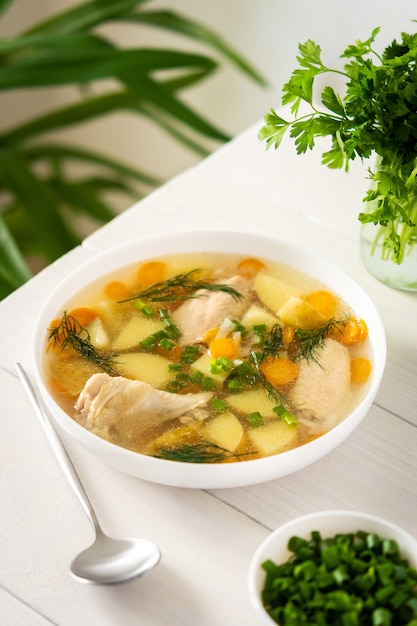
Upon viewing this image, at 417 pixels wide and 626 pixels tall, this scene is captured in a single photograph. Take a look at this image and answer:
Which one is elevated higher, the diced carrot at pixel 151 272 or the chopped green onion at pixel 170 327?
the diced carrot at pixel 151 272

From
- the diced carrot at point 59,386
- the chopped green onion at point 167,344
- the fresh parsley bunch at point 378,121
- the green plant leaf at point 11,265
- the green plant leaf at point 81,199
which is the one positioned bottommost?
the green plant leaf at point 81,199

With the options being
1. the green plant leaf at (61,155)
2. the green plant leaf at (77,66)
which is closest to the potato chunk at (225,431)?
the green plant leaf at (77,66)

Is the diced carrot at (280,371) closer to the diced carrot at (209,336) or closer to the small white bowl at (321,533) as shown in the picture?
the diced carrot at (209,336)

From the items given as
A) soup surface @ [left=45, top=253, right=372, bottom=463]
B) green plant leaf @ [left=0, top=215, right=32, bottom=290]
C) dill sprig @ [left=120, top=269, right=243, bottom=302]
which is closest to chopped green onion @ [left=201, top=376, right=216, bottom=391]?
soup surface @ [left=45, top=253, right=372, bottom=463]

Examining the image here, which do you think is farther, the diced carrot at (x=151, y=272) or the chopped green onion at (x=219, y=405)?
the diced carrot at (x=151, y=272)

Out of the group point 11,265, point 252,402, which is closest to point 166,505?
point 252,402

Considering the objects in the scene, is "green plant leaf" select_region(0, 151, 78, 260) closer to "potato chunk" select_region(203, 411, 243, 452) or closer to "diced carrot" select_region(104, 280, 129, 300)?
"diced carrot" select_region(104, 280, 129, 300)
